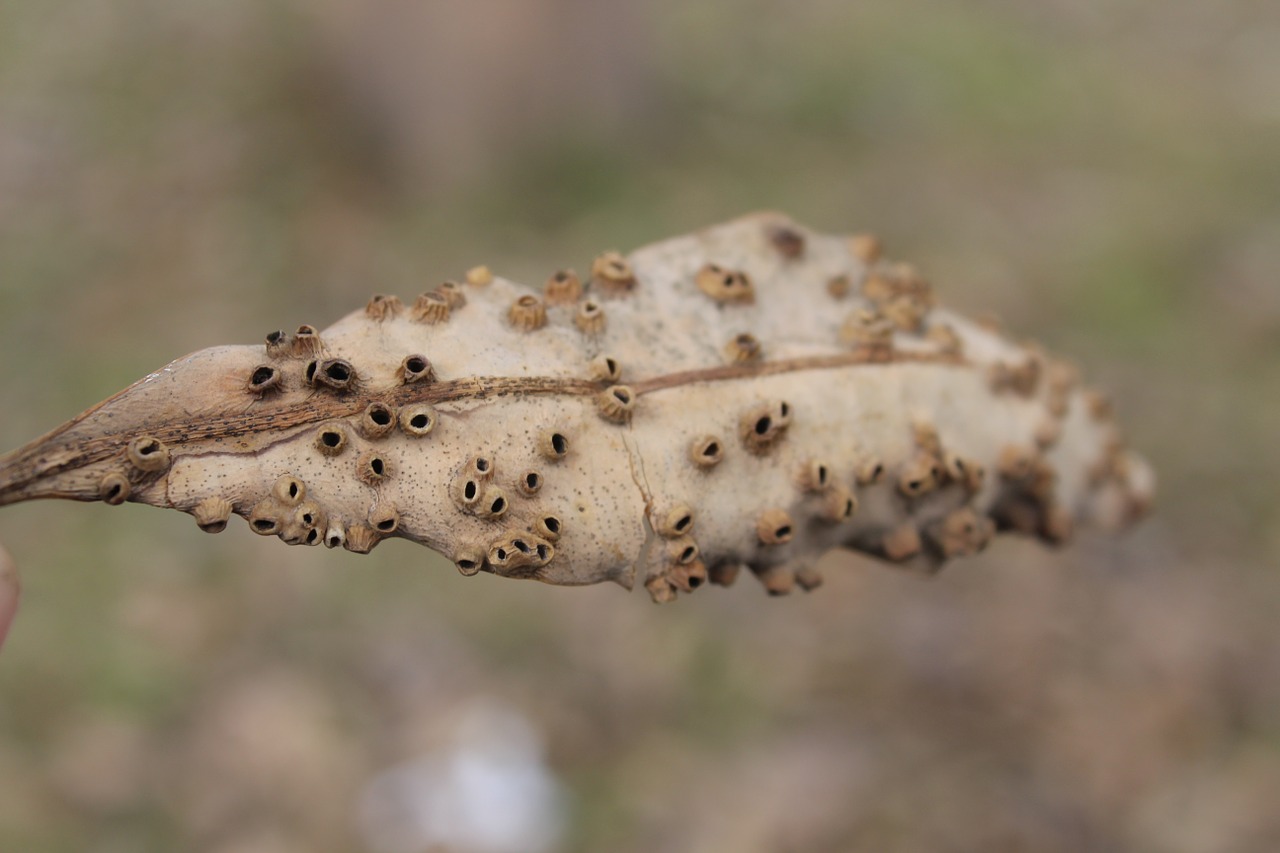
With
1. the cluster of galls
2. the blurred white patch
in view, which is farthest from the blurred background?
the cluster of galls

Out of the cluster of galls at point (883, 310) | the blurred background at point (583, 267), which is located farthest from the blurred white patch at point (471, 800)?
the cluster of galls at point (883, 310)

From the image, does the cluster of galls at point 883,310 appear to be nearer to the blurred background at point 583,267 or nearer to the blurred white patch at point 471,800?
the blurred background at point 583,267

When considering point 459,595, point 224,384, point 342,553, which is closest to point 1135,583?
point 459,595


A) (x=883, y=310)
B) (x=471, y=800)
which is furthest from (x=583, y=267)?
(x=883, y=310)

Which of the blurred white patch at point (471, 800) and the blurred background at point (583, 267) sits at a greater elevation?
the blurred background at point (583, 267)

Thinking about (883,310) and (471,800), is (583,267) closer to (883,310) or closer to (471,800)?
(471,800)

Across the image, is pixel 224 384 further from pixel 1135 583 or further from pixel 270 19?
pixel 270 19
